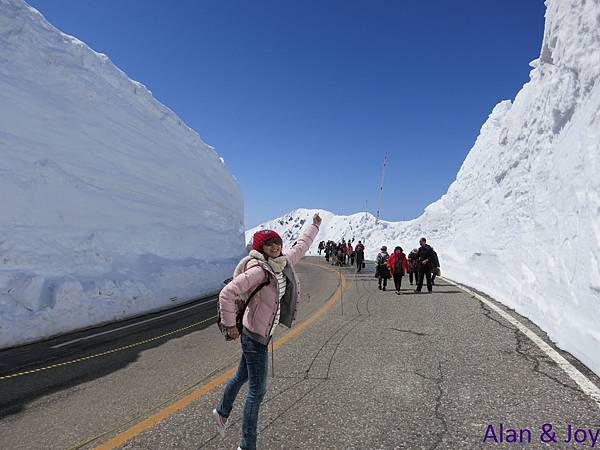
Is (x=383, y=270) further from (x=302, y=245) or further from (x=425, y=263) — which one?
(x=302, y=245)

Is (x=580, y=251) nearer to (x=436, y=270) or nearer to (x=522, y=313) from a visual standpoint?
(x=522, y=313)

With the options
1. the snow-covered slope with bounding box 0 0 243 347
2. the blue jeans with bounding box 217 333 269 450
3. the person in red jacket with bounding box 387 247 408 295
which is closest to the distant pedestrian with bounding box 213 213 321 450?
the blue jeans with bounding box 217 333 269 450

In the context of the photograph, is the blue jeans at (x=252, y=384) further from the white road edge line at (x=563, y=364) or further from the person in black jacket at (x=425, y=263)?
the person in black jacket at (x=425, y=263)

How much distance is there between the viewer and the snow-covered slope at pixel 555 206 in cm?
574

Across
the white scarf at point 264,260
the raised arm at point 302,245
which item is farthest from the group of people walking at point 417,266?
the white scarf at point 264,260

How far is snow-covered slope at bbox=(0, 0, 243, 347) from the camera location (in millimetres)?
9013

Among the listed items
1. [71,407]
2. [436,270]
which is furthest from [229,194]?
[71,407]

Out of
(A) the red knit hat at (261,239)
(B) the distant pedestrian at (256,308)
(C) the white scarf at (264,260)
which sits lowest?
(B) the distant pedestrian at (256,308)

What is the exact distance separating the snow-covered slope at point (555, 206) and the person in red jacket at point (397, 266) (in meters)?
2.49

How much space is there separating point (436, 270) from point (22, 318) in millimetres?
10502

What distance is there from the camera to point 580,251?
240 inches

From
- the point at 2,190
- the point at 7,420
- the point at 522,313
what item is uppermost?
the point at 2,190

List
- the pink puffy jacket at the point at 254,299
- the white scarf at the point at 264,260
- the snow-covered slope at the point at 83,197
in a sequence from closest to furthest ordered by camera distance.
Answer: the pink puffy jacket at the point at 254,299, the white scarf at the point at 264,260, the snow-covered slope at the point at 83,197

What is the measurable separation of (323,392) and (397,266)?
29.0 ft
